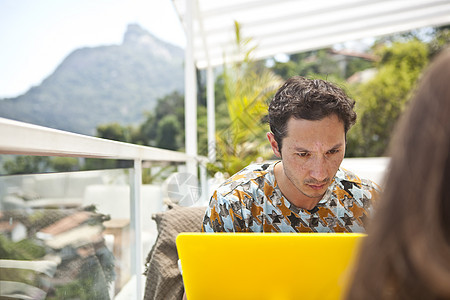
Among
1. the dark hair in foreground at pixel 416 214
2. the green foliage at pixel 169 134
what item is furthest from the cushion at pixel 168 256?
the green foliage at pixel 169 134

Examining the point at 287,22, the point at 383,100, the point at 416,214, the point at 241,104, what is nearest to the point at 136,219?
the point at 416,214

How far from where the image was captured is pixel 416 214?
0.48 meters

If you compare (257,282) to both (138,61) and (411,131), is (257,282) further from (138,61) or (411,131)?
(138,61)

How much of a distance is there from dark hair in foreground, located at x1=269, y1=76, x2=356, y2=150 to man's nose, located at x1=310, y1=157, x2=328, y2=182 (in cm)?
14

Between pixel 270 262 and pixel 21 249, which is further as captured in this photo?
pixel 21 249

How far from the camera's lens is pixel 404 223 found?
0.48m

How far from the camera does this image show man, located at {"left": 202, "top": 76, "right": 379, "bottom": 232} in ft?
4.60

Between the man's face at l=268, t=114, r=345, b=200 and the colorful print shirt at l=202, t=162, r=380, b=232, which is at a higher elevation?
the man's face at l=268, t=114, r=345, b=200

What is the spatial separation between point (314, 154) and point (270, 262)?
66 cm

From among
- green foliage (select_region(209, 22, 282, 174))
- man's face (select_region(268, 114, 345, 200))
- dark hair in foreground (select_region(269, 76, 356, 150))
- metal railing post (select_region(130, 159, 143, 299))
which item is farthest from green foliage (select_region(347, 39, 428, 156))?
man's face (select_region(268, 114, 345, 200))

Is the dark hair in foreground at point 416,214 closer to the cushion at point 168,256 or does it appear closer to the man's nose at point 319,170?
the man's nose at point 319,170

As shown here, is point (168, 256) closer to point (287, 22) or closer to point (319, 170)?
point (319, 170)

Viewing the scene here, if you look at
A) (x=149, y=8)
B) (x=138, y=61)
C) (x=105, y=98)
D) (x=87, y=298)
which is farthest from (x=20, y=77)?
(x=87, y=298)

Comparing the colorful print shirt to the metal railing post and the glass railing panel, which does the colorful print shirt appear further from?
the metal railing post
